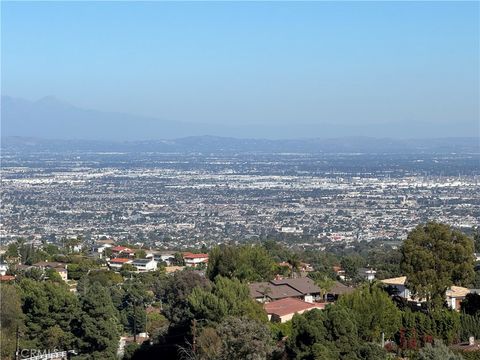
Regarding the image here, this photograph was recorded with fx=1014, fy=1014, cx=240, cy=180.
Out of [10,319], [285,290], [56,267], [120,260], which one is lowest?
[120,260]

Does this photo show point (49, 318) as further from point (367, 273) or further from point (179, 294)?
point (367, 273)

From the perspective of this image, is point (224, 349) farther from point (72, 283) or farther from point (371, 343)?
point (72, 283)

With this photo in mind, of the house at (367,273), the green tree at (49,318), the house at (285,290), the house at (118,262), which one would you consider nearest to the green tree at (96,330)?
the green tree at (49,318)

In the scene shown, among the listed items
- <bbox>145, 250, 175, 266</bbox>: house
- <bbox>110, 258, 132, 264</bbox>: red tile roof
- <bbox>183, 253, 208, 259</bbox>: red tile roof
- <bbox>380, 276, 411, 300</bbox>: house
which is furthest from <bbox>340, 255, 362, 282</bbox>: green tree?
<bbox>110, 258, 132, 264</bbox>: red tile roof

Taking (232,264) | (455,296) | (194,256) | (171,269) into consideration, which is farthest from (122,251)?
(455,296)

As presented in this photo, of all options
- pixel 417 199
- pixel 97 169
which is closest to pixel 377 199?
pixel 417 199

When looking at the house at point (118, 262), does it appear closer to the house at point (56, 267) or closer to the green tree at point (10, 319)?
the house at point (56, 267)

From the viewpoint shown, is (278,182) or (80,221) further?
(278,182)
